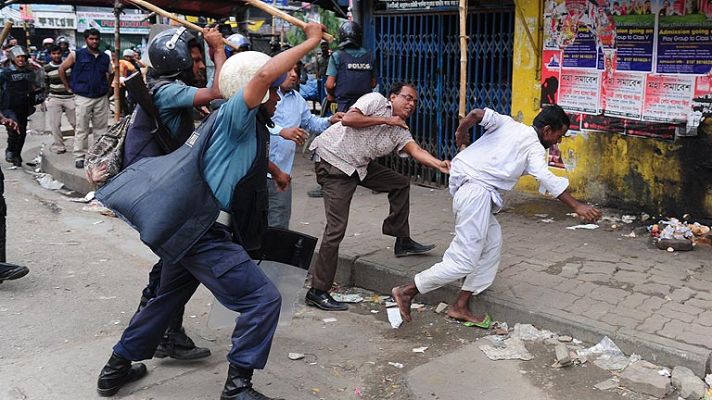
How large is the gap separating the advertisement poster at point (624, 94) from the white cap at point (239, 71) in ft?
14.6

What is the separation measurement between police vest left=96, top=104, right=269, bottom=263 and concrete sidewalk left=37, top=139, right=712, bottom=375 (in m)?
2.25

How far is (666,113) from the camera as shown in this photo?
639 centimetres

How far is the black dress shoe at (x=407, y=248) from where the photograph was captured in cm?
568

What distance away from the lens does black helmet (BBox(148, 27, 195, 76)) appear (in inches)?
142

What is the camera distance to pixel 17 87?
33.8ft

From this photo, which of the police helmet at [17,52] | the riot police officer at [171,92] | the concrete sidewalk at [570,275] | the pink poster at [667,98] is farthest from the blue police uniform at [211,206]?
the police helmet at [17,52]

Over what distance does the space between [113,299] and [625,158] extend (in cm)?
469

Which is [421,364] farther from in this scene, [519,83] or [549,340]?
[519,83]

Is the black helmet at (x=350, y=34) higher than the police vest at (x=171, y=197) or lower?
higher

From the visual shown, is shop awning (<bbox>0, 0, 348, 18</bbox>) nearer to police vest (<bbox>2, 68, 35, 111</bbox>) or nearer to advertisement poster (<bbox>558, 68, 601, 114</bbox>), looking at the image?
police vest (<bbox>2, 68, 35, 111</bbox>)

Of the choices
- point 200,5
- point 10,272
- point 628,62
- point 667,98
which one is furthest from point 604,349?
point 200,5

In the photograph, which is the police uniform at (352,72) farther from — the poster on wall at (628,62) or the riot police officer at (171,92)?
the riot police officer at (171,92)

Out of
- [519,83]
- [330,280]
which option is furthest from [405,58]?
[330,280]

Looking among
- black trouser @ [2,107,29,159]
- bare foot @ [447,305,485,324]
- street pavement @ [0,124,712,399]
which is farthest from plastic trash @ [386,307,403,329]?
black trouser @ [2,107,29,159]
